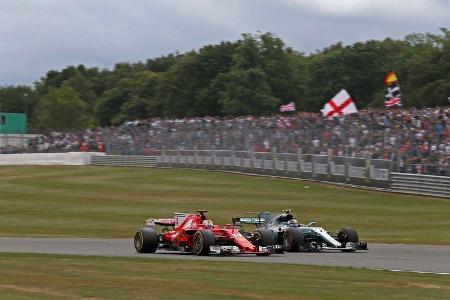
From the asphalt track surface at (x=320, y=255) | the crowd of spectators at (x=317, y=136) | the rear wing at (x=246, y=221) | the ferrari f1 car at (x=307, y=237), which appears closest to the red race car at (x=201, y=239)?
the asphalt track surface at (x=320, y=255)

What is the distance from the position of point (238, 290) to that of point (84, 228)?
1675cm

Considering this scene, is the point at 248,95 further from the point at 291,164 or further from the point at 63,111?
the point at 291,164

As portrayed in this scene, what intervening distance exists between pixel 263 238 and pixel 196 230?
1282mm

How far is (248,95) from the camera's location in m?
101

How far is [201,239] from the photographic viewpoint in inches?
688

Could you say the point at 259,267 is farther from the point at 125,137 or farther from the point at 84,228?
the point at 125,137

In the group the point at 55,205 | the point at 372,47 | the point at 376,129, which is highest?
the point at 372,47

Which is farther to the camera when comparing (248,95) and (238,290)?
(248,95)

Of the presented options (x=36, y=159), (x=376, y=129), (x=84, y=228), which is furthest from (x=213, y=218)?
(x=36, y=159)

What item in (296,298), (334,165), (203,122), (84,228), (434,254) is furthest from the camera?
(203,122)

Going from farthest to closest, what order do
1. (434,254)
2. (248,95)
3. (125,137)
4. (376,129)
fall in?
(248,95) → (125,137) → (376,129) → (434,254)

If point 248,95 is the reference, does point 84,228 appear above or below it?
below

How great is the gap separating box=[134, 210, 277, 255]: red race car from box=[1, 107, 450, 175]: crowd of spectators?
14.3 meters

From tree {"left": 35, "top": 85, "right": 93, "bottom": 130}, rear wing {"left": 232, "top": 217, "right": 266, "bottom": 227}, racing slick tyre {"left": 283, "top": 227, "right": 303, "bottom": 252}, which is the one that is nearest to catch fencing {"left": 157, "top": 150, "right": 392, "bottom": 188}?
rear wing {"left": 232, "top": 217, "right": 266, "bottom": 227}
